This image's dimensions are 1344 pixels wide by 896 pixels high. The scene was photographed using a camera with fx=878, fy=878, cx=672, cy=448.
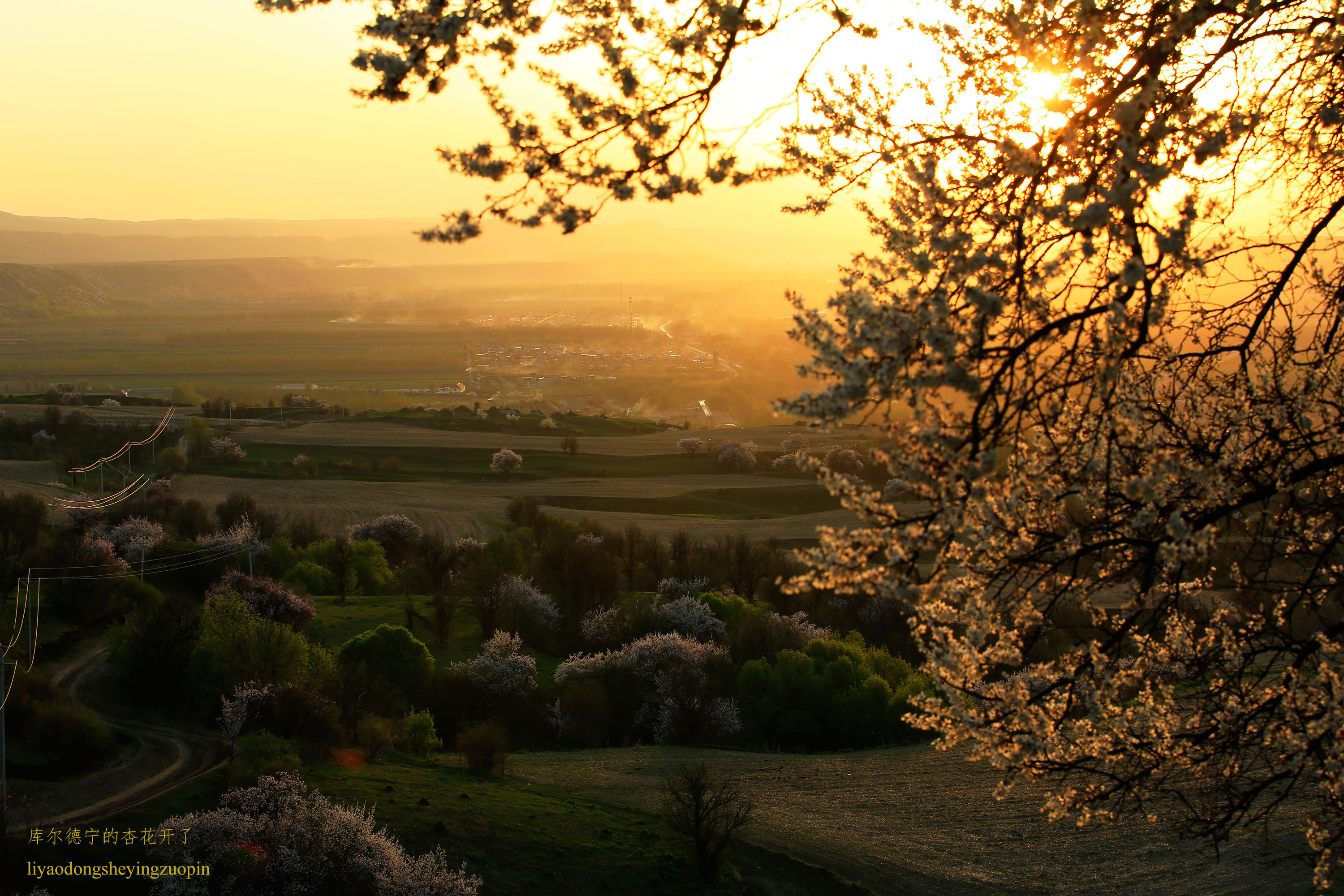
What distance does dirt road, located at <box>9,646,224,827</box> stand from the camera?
13.4 metres

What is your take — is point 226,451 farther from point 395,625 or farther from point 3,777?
point 3,777

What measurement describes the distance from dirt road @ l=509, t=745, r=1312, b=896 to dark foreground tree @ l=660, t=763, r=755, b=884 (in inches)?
59.9

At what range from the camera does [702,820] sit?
16.3 m

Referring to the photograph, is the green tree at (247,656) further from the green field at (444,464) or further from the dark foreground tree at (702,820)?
the green field at (444,464)

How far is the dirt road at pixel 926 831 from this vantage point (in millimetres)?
15828

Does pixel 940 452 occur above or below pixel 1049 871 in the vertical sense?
above

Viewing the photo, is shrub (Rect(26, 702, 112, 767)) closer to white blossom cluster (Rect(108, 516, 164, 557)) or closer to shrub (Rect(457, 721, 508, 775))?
shrub (Rect(457, 721, 508, 775))

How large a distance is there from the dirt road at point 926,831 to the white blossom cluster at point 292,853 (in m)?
7.74

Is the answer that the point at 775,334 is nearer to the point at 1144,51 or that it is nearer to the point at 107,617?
the point at 107,617

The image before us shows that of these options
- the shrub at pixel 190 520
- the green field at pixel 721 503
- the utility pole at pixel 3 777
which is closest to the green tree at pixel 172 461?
the shrub at pixel 190 520

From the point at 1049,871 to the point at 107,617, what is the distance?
86.6 ft

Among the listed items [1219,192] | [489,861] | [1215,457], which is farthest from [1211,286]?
[489,861]

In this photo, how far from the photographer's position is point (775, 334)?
125m

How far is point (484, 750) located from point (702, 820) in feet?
22.3
